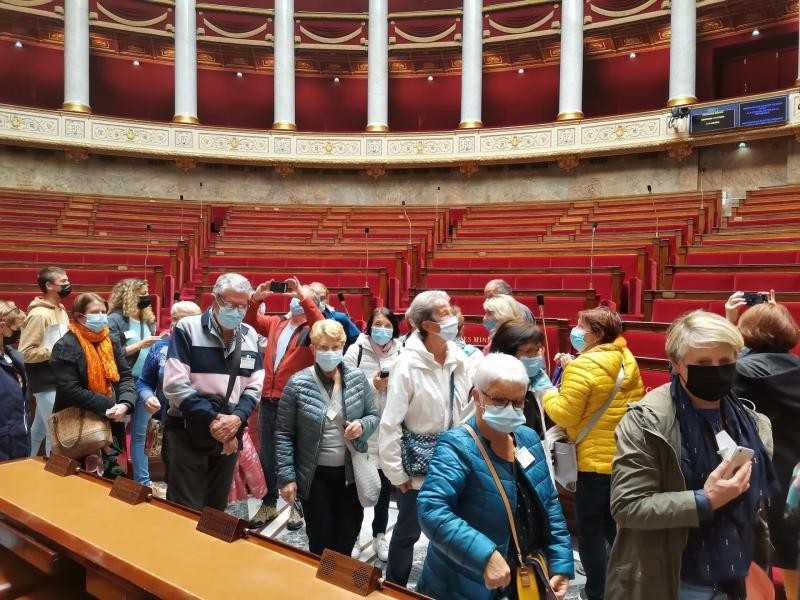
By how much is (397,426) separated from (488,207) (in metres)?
7.16

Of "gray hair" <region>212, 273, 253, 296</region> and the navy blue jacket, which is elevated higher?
"gray hair" <region>212, 273, 253, 296</region>

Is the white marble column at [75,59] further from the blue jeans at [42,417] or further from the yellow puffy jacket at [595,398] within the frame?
the yellow puffy jacket at [595,398]

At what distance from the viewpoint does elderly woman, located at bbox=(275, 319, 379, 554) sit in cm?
164

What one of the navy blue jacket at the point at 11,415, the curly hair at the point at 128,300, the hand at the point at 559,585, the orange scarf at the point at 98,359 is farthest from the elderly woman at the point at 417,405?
the curly hair at the point at 128,300

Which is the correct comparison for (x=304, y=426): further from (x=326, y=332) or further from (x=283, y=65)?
(x=283, y=65)

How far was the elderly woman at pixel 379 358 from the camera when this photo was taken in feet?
6.92

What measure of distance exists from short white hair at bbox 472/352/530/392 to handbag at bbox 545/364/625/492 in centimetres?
53

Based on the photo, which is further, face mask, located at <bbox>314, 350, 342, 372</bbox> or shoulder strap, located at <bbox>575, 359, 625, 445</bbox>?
face mask, located at <bbox>314, 350, 342, 372</bbox>

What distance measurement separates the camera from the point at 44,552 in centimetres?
102

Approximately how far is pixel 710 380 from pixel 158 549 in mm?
934

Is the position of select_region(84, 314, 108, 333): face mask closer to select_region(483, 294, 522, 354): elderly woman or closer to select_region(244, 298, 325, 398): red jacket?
select_region(244, 298, 325, 398): red jacket

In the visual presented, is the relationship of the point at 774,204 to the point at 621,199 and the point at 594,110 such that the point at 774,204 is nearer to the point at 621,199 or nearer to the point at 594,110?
the point at 621,199

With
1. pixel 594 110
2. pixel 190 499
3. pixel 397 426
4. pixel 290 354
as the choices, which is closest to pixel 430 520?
pixel 397 426

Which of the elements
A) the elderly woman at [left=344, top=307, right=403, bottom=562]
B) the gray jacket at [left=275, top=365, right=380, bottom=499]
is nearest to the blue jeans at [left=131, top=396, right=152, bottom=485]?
the elderly woman at [left=344, top=307, right=403, bottom=562]
